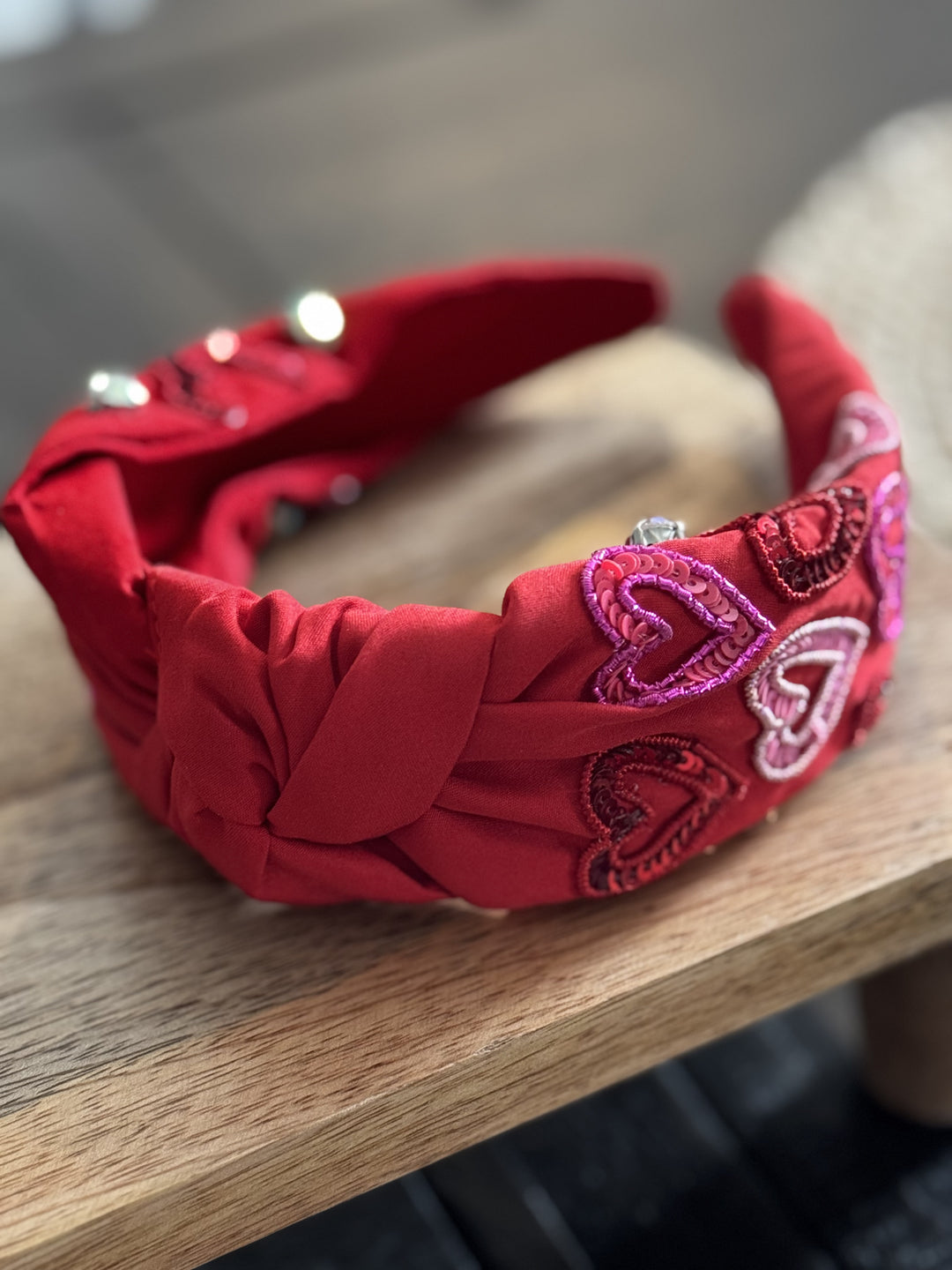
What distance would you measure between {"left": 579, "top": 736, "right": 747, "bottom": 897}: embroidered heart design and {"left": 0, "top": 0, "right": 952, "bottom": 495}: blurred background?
87 centimetres

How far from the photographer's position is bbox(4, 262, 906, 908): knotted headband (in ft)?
1.38

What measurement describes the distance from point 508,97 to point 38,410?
0.81 metres

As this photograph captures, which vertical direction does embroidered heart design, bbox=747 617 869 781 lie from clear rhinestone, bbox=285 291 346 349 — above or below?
below

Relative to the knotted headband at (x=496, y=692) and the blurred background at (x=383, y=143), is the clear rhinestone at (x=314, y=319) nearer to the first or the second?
the knotted headband at (x=496, y=692)

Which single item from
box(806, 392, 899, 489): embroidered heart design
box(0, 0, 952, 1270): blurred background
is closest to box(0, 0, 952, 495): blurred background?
box(0, 0, 952, 1270): blurred background

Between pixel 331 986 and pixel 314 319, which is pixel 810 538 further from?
pixel 314 319

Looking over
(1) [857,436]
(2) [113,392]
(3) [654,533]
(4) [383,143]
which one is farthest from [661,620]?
Result: (4) [383,143]

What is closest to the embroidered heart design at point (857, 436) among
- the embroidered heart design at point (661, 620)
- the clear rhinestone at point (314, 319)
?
the embroidered heart design at point (661, 620)

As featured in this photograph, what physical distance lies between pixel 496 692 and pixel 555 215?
118 cm

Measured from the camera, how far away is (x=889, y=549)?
1.62ft

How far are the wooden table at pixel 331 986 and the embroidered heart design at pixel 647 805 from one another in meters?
0.02

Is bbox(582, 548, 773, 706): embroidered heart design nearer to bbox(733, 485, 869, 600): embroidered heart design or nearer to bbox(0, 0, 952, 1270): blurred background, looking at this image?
bbox(733, 485, 869, 600): embroidered heart design

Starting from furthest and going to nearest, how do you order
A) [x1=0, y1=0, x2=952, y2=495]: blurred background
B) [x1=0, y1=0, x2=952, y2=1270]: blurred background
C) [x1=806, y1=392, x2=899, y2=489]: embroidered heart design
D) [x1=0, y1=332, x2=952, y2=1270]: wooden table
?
1. [x1=0, y1=0, x2=952, y2=495]: blurred background
2. [x1=0, y1=0, x2=952, y2=1270]: blurred background
3. [x1=806, y1=392, x2=899, y2=489]: embroidered heart design
4. [x1=0, y1=332, x2=952, y2=1270]: wooden table

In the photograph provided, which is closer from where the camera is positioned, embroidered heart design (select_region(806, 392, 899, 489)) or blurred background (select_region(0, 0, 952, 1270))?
embroidered heart design (select_region(806, 392, 899, 489))
